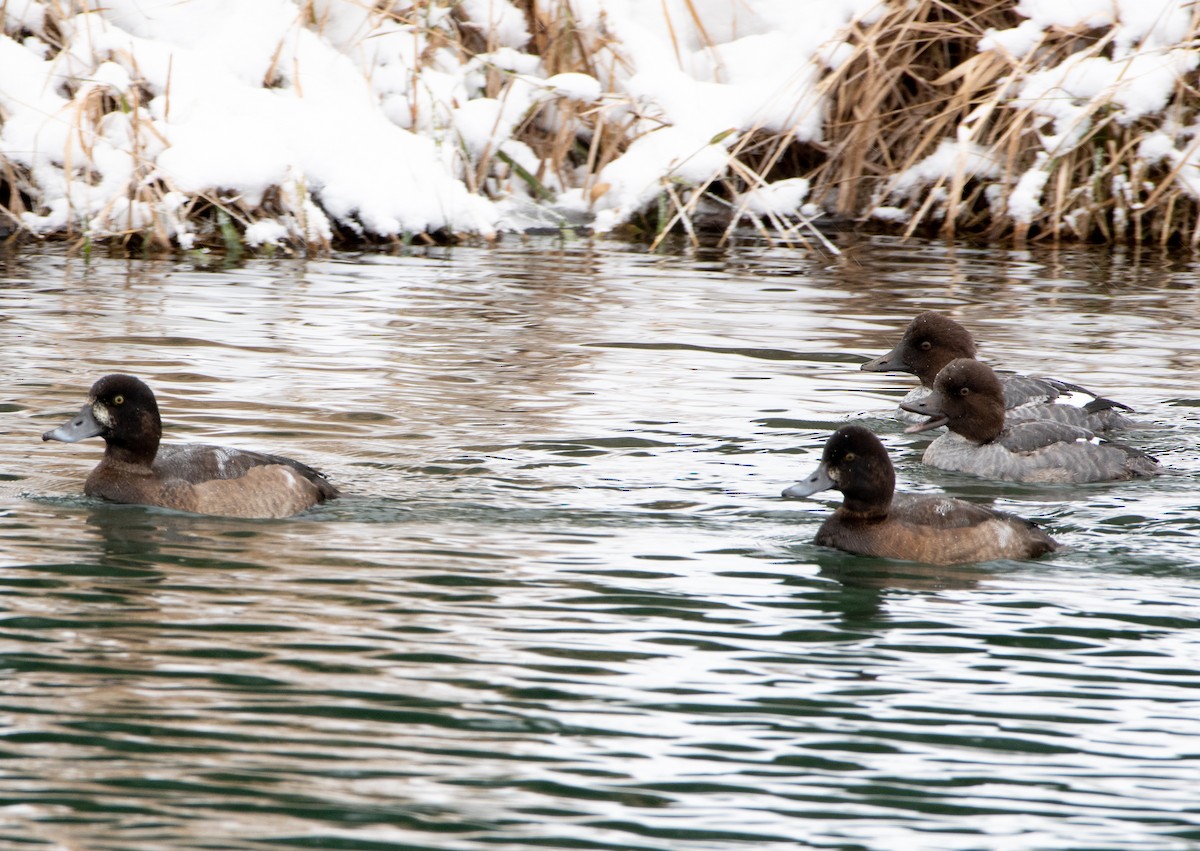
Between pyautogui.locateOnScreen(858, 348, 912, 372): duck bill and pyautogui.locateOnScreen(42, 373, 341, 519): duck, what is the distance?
13.0ft

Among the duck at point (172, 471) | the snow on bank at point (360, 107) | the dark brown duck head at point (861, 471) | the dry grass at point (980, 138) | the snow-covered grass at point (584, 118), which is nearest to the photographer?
the dark brown duck head at point (861, 471)

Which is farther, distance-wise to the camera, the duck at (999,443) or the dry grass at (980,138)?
the dry grass at (980,138)

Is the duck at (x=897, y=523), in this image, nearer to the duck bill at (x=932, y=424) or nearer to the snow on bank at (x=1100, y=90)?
the duck bill at (x=932, y=424)

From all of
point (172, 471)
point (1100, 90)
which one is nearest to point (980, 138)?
point (1100, 90)

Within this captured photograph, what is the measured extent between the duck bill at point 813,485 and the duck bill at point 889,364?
316 centimetres

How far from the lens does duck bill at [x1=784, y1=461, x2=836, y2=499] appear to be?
7.78 meters

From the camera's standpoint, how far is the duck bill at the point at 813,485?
306 inches

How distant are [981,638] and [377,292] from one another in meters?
8.31

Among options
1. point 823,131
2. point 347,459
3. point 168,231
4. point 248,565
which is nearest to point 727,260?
point 823,131

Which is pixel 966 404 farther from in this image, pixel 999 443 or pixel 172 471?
pixel 172 471

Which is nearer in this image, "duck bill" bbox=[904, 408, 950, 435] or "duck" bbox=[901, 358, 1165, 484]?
"duck" bbox=[901, 358, 1165, 484]

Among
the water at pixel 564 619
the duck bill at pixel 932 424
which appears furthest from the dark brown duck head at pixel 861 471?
the duck bill at pixel 932 424

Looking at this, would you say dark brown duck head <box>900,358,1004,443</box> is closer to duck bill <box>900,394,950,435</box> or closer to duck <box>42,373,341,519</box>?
duck bill <box>900,394,950,435</box>

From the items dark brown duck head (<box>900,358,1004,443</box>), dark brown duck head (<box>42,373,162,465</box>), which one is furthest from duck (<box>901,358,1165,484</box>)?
dark brown duck head (<box>42,373,162,465</box>)
